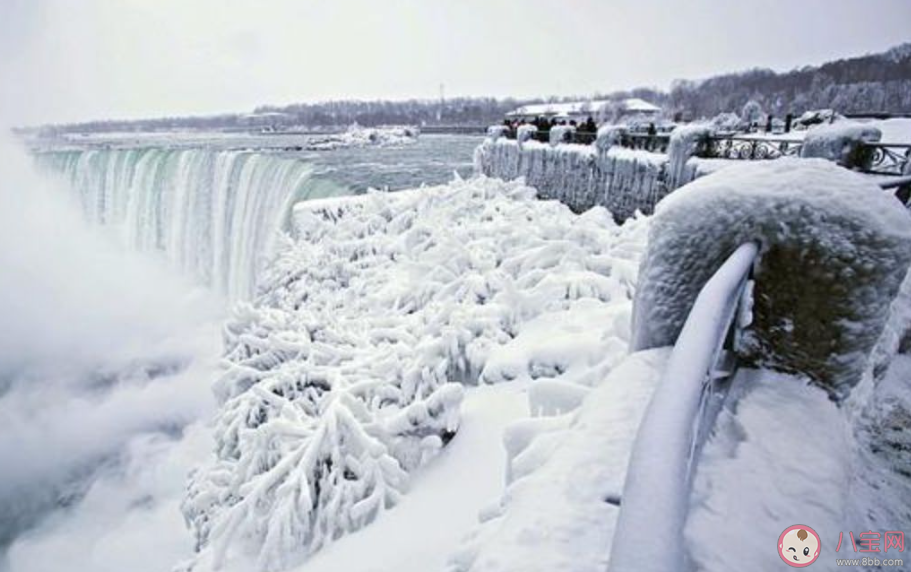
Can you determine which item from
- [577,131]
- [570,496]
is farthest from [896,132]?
[570,496]

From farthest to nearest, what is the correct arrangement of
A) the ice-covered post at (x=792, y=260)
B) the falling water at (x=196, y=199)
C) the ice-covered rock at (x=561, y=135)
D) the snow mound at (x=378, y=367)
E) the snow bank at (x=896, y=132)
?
the falling water at (x=196, y=199), the ice-covered rock at (x=561, y=135), the snow bank at (x=896, y=132), the snow mound at (x=378, y=367), the ice-covered post at (x=792, y=260)

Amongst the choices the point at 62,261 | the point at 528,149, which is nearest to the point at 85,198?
the point at 62,261

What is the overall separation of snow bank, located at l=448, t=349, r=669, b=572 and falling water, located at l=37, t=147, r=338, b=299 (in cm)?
2091

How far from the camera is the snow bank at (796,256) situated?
215 cm

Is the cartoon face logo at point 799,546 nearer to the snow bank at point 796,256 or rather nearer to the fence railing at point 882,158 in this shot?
the snow bank at point 796,256

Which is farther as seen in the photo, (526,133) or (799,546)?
(526,133)

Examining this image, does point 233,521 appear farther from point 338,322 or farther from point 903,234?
point 903,234

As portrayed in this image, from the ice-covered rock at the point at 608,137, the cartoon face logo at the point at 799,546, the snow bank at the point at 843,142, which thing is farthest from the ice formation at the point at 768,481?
the ice-covered rock at the point at 608,137

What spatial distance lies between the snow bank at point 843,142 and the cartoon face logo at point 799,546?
8.07m

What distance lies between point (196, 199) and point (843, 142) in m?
29.0

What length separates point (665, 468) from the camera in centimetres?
106

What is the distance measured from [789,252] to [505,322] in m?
6.41

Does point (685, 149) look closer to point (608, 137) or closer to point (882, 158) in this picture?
point (608, 137)

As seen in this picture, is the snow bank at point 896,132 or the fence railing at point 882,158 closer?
the fence railing at point 882,158
